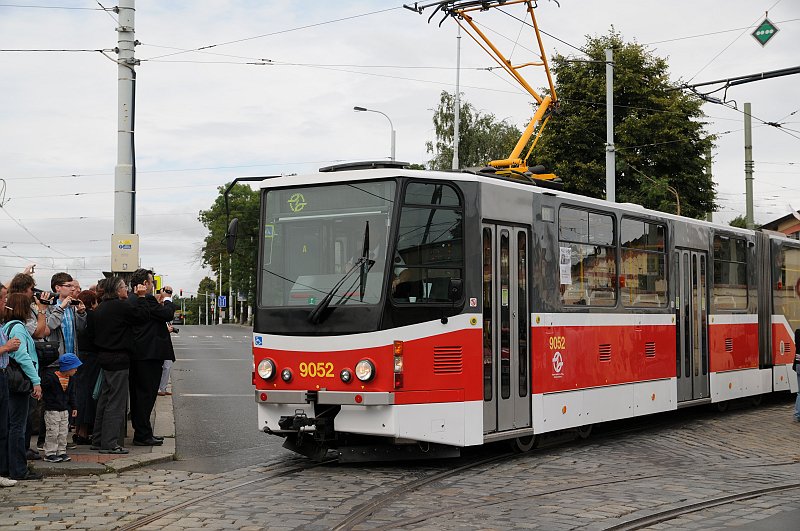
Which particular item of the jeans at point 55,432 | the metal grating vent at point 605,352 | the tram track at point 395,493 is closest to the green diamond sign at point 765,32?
the metal grating vent at point 605,352

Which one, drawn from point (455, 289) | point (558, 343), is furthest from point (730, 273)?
point (455, 289)

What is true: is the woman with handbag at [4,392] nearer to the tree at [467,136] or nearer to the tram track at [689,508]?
the tram track at [689,508]

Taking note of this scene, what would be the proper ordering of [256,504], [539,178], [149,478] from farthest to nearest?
[539,178]
[149,478]
[256,504]

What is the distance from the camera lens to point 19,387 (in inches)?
382

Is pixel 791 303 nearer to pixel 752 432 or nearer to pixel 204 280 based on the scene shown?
pixel 752 432

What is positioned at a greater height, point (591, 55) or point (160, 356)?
point (591, 55)

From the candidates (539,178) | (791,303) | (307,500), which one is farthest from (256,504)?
(791,303)

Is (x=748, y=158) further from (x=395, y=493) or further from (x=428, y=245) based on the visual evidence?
(x=395, y=493)

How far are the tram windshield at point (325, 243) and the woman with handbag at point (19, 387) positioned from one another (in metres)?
2.53

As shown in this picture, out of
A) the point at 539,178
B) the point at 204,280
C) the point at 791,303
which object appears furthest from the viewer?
the point at 204,280

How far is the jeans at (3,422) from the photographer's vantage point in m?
9.41

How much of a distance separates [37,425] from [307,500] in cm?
496

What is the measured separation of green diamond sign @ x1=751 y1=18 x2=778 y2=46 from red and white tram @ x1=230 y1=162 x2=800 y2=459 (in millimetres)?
7980

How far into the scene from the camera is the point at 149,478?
10.1 meters
